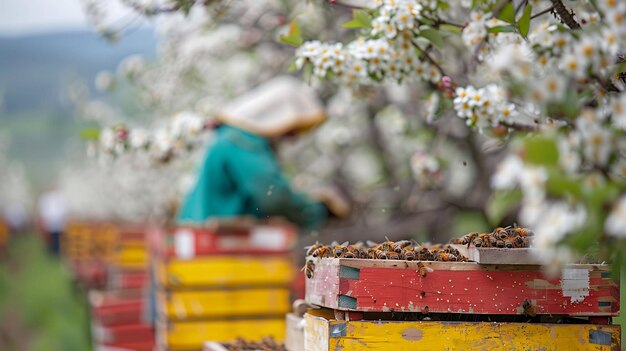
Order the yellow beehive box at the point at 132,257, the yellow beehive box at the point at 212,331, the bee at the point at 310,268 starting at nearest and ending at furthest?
the bee at the point at 310,268 → the yellow beehive box at the point at 212,331 → the yellow beehive box at the point at 132,257

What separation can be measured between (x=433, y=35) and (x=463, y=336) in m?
1.05

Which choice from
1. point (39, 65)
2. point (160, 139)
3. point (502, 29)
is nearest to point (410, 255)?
point (502, 29)

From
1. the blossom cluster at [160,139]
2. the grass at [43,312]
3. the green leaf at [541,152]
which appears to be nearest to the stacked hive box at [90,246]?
the grass at [43,312]

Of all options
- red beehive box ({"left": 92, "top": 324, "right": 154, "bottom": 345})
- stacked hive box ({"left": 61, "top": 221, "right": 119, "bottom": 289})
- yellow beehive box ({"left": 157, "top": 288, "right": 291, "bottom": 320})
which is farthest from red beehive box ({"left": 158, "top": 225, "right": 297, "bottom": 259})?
stacked hive box ({"left": 61, "top": 221, "right": 119, "bottom": 289})

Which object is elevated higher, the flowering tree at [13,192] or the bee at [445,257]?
the flowering tree at [13,192]

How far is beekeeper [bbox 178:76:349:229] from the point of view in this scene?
5320mm

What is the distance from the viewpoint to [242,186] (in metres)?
5.35

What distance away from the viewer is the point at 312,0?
→ 11.0 feet

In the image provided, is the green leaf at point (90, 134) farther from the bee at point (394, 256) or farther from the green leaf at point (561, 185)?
the green leaf at point (561, 185)

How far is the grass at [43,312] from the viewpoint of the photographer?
8.91 metres

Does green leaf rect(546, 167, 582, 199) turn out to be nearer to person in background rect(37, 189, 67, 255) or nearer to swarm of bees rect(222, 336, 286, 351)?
swarm of bees rect(222, 336, 286, 351)

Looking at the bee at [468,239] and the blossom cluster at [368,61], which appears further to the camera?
the blossom cluster at [368,61]

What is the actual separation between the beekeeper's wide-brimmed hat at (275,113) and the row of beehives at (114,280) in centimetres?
179

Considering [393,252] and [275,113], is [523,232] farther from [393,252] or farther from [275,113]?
[275,113]
